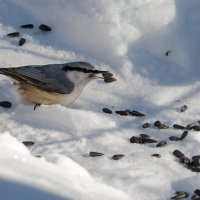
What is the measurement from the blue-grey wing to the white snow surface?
17 centimetres

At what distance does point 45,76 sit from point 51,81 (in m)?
0.06

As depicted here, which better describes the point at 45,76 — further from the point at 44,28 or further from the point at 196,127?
the point at 196,127

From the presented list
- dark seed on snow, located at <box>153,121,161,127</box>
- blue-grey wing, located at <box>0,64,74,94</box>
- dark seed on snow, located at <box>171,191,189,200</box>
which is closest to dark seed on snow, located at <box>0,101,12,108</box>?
blue-grey wing, located at <box>0,64,74,94</box>

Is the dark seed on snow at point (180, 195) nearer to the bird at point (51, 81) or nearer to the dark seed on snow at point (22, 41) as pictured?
the bird at point (51, 81)

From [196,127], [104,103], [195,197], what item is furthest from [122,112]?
[195,197]

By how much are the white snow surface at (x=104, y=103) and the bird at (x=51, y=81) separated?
0.11m

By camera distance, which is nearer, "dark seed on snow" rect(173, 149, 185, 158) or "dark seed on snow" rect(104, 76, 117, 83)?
"dark seed on snow" rect(173, 149, 185, 158)

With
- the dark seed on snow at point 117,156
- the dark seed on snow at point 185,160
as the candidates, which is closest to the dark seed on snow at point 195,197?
the dark seed on snow at point 185,160

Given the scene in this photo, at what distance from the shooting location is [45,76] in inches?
219

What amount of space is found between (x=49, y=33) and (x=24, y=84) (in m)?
0.99

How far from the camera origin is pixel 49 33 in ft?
21.0

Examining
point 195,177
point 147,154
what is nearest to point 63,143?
point 147,154

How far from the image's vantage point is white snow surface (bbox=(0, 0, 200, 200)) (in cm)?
428

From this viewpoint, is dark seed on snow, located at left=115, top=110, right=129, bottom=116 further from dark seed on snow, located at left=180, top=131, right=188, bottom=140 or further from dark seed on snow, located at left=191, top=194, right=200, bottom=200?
dark seed on snow, located at left=191, top=194, right=200, bottom=200
